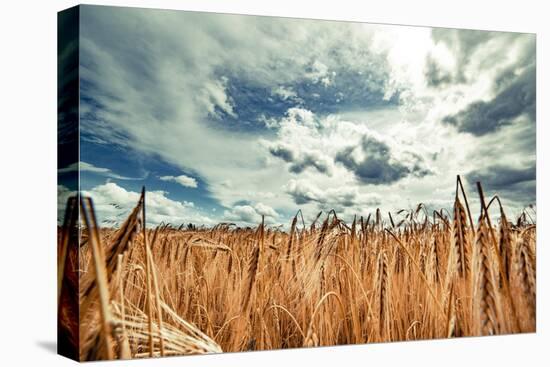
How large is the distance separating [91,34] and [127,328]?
89.5 inches

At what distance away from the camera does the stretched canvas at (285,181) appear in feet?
22.5

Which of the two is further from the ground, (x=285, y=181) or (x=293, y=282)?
(x=285, y=181)

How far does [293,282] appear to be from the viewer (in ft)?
24.6

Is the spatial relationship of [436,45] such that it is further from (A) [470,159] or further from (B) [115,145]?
(B) [115,145]

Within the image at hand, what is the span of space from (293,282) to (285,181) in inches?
33.9

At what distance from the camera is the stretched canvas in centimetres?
684

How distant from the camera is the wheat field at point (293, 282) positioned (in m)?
6.75

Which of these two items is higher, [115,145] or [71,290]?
[115,145]

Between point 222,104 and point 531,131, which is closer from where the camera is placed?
point 222,104

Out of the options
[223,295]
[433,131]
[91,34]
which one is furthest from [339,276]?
[91,34]

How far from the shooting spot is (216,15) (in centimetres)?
729

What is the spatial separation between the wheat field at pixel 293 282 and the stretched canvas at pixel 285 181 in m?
0.02

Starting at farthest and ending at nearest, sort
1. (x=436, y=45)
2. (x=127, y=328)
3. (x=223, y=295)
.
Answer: (x=436, y=45), (x=223, y=295), (x=127, y=328)

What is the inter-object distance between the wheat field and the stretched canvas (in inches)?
0.7
